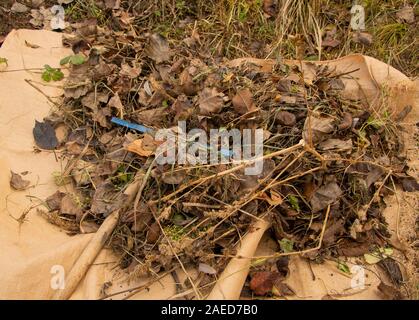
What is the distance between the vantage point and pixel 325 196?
2.04 m

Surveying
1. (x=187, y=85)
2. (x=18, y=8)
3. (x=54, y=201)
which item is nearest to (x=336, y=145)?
(x=187, y=85)

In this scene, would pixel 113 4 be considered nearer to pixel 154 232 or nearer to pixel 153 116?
pixel 153 116

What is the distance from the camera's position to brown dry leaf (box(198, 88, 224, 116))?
216 centimetres

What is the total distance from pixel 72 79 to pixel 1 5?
1.16 m

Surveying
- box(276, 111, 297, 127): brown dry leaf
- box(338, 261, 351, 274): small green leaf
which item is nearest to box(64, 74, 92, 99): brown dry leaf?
box(276, 111, 297, 127): brown dry leaf

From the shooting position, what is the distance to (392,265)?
2.03 metres

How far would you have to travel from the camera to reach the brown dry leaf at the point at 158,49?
2539 mm

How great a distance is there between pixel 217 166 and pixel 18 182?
0.96 metres

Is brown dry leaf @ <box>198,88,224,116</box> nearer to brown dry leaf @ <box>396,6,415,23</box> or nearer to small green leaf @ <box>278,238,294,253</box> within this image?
small green leaf @ <box>278,238,294,253</box>

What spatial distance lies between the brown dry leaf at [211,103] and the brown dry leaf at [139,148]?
31cm

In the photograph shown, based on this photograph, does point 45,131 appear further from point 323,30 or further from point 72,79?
point 323,30

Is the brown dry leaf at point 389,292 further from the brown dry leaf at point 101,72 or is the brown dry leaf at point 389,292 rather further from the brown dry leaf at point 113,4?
the brown dry leaf at point 113,4

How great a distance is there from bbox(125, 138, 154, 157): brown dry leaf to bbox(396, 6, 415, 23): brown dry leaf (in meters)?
2.03

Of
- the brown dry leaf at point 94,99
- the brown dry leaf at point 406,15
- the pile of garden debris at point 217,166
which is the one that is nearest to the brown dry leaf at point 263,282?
the pile of garden debris at point 217,166
